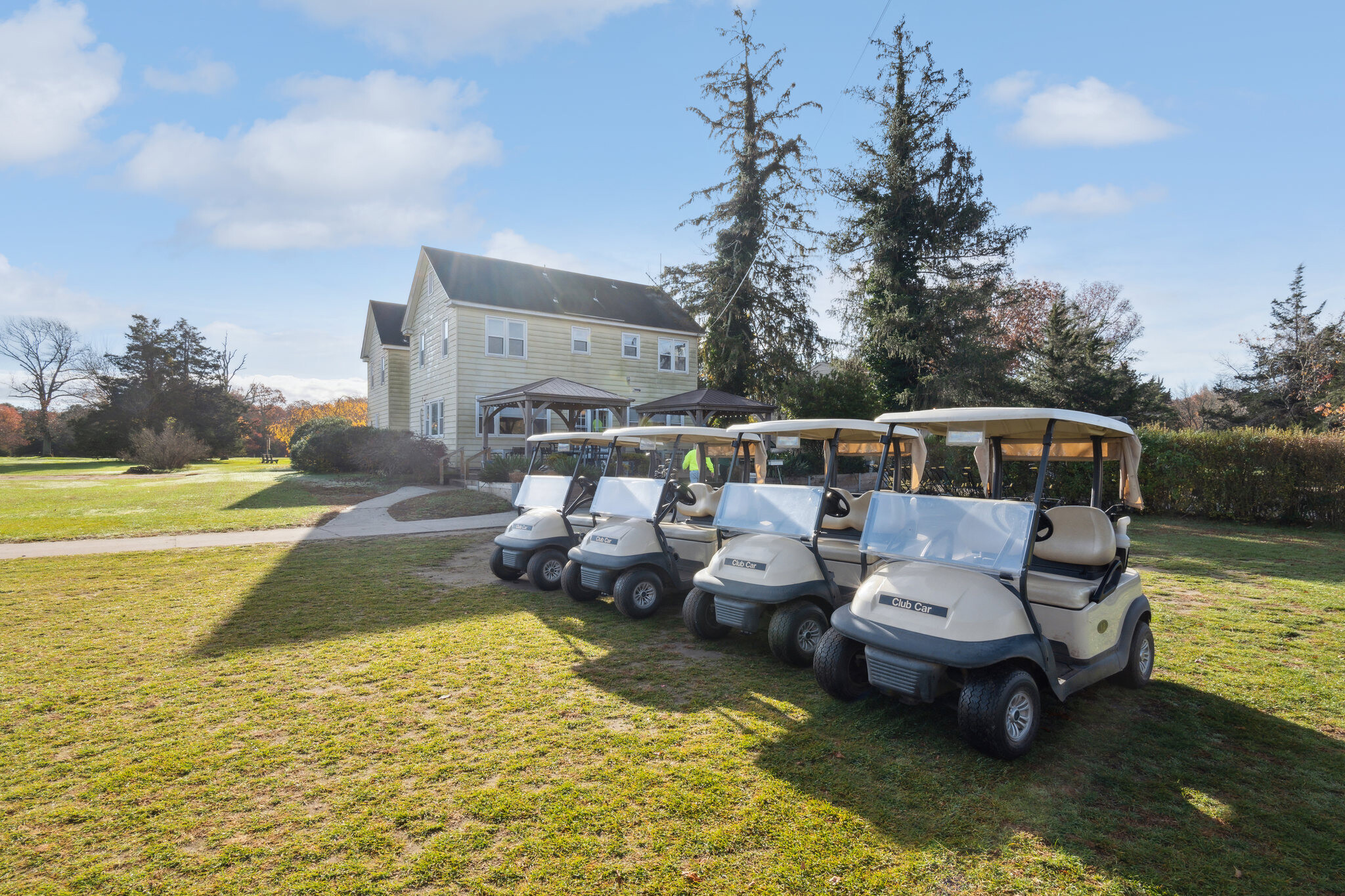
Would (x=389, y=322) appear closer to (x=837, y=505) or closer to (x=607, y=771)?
(x=837, y=505)

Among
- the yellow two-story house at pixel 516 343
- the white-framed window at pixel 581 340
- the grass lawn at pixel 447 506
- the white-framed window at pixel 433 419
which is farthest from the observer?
the white-framed window at pixel 581 340

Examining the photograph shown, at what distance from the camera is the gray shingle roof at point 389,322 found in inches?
1075

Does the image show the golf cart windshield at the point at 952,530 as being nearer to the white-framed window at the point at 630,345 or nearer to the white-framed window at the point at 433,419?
the white-framed window at the point at 433,419

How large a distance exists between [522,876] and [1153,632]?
Result: 19.3ft

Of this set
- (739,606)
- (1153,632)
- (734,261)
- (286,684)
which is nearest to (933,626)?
(739,606)

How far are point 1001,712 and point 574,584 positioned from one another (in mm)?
4239

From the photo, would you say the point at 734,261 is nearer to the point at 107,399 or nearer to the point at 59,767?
the point at 59,767

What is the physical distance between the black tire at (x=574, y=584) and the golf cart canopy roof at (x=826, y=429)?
214cm

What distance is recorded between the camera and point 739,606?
4805 mm

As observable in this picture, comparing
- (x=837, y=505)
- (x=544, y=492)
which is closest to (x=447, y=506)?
(x=544, y=492)

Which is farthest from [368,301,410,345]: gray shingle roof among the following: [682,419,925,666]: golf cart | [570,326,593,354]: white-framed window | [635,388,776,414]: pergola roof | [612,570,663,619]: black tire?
[682,419,925,666]: golf cart

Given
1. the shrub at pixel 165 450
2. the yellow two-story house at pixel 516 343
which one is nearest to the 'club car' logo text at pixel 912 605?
the yellow two-story house at pixel 516 343

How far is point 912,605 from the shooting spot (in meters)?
3.65

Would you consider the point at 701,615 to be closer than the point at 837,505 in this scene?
Yes
